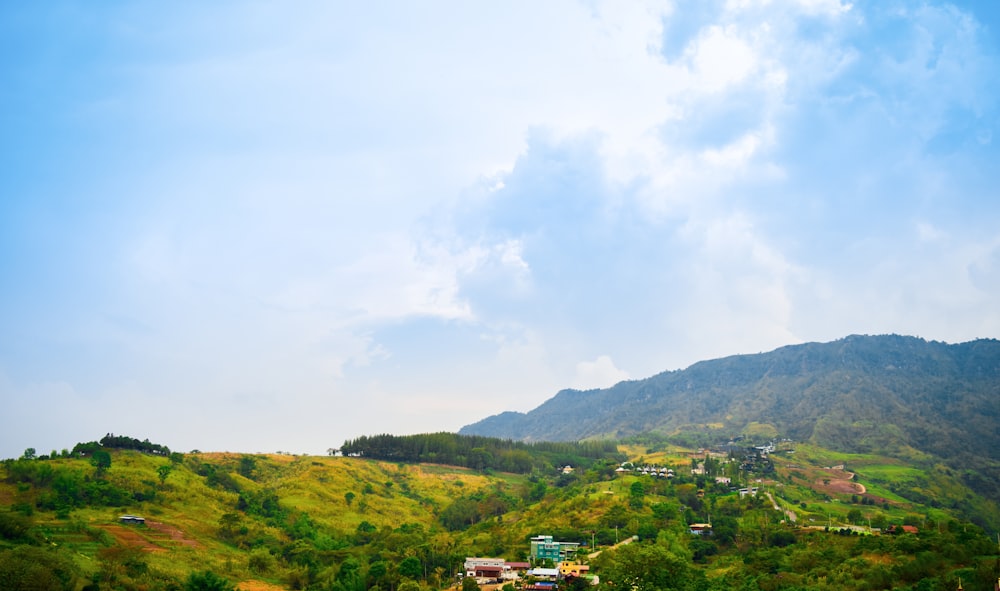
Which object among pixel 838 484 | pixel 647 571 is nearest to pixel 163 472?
pixel 647 571

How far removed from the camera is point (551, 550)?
84.9 m

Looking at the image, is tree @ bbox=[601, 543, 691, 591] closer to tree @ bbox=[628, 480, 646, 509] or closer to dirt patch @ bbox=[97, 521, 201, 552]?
tree @ bbox=[628, 480, 646, 509]

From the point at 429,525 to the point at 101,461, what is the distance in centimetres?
5421

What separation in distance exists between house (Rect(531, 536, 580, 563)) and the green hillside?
2562 mm

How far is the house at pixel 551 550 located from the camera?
83.9 m

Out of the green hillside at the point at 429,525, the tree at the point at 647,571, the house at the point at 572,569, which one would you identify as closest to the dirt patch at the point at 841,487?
the green hillside at the point at 429,525

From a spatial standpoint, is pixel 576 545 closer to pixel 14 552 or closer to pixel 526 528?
pixel 526 528

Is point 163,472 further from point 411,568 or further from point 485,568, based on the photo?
point 485,568

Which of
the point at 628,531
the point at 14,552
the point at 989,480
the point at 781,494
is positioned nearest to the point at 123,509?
the point at 14,552

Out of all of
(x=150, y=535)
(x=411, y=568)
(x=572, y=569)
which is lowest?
(x=411, y=568)

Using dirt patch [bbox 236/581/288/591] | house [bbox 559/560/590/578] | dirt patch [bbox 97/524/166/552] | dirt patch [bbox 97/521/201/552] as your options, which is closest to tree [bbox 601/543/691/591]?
house [bbox 559/560/590/578]

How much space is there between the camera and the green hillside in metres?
63.6

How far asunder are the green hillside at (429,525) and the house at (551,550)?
2.56 metres

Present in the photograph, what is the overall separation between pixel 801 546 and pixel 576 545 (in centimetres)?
2766
